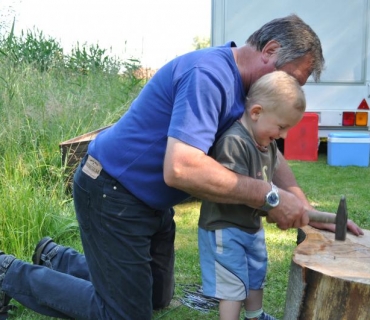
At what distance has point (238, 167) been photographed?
2592 mm

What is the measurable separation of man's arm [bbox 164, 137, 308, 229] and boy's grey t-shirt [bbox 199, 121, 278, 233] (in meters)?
0.14

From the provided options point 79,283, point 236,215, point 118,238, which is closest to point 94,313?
point 79,283

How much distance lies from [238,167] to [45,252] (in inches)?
58.9

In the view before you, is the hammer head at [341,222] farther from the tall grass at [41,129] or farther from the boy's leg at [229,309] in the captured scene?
the tall grass at [41,129]

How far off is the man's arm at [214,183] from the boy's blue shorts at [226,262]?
0.26 m

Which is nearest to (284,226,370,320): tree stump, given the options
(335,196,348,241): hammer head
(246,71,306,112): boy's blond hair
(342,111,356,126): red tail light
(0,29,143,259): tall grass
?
(335,196,348,241): hammer head

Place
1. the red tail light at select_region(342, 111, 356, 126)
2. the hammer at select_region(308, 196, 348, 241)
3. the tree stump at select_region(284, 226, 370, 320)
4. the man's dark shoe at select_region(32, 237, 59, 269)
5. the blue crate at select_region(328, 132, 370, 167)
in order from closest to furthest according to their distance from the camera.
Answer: the tree stump at select_region(284, 226, 370, 320) → the hammer at select_region(308, 196, 348, 241) → the man's dark shoe at select_region(32, 237, 59, 269) → the blue crate at select_region(328, 132, 370, 167) → the red tail light at select_region(342, 111, 356, 126)

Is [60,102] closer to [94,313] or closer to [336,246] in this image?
[94,313]

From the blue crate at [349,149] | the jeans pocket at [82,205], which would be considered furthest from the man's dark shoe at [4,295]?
the blue crate at [349,149]

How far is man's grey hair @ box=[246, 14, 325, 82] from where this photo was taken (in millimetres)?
2541

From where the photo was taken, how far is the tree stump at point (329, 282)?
2.29 meters

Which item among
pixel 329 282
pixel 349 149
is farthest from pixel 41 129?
pixel 349 149

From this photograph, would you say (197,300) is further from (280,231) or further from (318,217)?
(280,231)

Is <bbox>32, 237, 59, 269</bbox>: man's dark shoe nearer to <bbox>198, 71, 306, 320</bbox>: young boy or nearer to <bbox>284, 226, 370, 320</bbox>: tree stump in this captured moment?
<bbox>198, 71, 306, 320</bbox>: young boy
